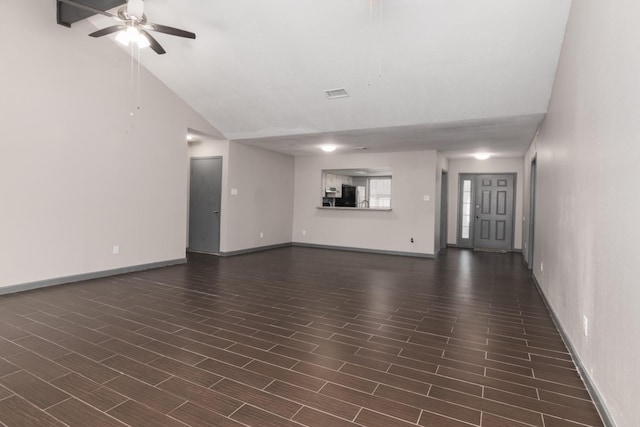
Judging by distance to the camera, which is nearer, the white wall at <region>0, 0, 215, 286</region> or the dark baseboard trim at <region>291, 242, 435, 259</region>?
the white wall at <region>0, 0, 215, 286</region>

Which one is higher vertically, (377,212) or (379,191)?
(379,191)

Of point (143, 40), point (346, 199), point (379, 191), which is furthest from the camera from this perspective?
point (379, 191)

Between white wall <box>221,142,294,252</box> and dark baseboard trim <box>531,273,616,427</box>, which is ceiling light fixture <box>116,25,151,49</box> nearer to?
white wall <box>221,142,294,252</box>

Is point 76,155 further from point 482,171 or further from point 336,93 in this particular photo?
point 482,171

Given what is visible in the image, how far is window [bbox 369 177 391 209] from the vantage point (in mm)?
10852

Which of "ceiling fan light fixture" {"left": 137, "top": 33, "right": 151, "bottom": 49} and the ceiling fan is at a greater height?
the ceiling fan

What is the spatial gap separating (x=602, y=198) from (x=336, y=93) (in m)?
3.72

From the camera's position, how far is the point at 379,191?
1093cm

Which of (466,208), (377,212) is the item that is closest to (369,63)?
(377,212)

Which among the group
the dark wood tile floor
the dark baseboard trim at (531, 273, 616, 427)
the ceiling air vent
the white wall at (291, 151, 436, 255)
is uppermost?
the ceiling air vent

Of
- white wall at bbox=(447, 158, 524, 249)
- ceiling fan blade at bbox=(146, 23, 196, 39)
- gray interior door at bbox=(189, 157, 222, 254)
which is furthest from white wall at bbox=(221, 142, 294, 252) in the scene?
white wall at bbox=(447, 158, 524, 249)

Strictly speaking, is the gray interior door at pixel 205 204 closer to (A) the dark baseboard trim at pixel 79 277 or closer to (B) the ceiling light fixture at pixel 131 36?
(A) the dark baseboard trim at pixel 79 277

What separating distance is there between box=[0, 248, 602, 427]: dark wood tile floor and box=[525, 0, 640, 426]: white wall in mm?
384

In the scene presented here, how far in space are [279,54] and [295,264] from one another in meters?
3.56
